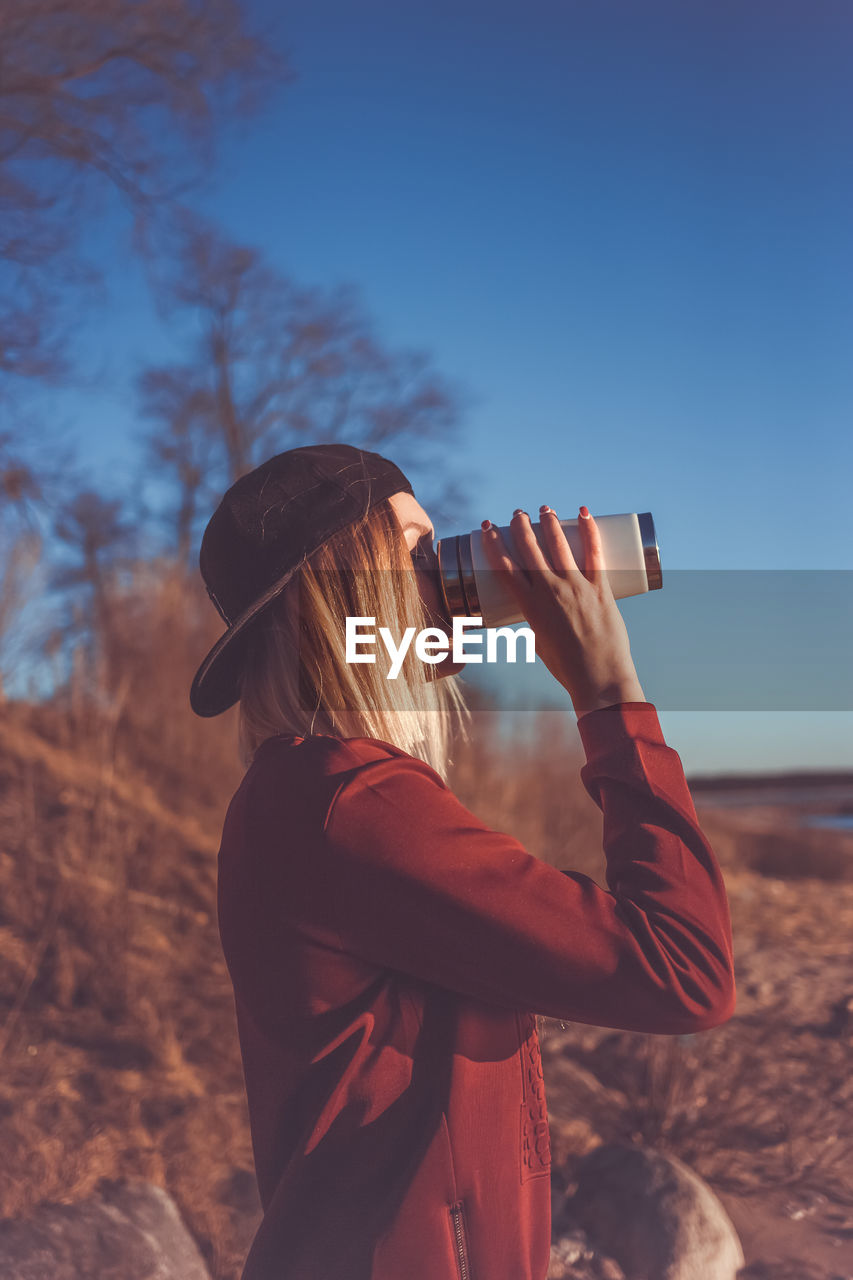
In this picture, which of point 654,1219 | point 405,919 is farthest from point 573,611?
point 654,1219

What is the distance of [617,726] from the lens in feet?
3.32

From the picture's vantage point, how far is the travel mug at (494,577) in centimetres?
114

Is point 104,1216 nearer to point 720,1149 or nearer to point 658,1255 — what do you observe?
point 658,1255

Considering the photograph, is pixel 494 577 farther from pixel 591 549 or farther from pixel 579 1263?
pixel 579 1263

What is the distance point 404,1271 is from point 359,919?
1.13ft

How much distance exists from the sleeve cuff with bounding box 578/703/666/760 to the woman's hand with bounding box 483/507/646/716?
14mm

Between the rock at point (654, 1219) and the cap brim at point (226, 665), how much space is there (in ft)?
9.00

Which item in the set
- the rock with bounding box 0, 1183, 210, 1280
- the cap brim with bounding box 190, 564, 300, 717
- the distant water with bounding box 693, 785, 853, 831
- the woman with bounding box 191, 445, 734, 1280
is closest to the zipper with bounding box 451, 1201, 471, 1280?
the woman with bounding box 191, 445, 734, 1280

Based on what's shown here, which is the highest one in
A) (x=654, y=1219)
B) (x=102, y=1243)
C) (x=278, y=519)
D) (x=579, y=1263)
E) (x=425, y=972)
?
(x=278, y=519)

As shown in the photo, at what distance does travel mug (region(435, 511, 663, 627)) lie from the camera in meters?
1.14

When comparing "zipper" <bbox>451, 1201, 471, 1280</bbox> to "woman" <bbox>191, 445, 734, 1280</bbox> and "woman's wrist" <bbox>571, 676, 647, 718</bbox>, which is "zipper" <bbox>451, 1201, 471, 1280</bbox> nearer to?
"woman" <bbox>191, 445, 734, 1280</bbox>

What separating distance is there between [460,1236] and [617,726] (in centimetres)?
52

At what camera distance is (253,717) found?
46.4 inches

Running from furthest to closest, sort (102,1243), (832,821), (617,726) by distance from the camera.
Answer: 1. (832,821)
2. (102,1243)
3. (617,726)
